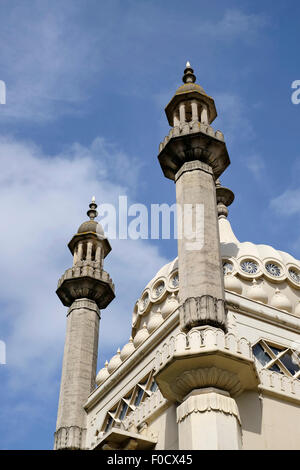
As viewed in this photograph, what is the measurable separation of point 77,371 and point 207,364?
26.3 ft

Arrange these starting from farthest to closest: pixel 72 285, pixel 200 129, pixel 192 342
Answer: pixel 72 285, pixel 200 129, pixel 192 342

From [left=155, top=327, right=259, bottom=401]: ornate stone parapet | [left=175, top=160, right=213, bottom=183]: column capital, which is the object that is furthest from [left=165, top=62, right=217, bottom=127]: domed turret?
[left=155, top=327, right=259, bottom=401]: ornate stone parapet

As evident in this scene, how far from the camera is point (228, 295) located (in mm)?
16078

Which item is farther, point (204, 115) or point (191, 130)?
point (204, 115)

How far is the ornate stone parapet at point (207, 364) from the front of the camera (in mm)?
13141

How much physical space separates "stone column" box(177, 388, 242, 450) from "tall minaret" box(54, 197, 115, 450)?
6664 millimetres

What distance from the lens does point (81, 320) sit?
2159cm

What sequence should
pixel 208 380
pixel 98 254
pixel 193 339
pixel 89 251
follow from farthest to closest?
pixel 98 254 → pixel 89 251 → pixel 193 339 → pixel 208 380

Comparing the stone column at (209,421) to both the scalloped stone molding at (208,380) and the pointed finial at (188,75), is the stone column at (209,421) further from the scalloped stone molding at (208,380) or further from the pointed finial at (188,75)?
the pointed finial at (188,75)

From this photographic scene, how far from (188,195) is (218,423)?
637 centimetres

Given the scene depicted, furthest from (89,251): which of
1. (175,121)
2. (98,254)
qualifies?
(175,121)

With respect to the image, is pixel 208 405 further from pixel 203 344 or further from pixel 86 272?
pixel 86 272

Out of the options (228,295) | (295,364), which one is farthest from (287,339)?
(228,295)
